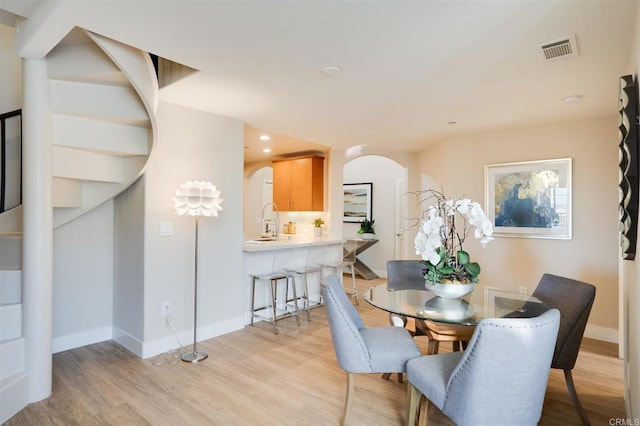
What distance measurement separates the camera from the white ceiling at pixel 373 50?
1816mm

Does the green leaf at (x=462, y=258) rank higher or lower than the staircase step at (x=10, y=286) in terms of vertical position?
higher

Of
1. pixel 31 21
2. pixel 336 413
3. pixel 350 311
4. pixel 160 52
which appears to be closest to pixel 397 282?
pixel 350 311

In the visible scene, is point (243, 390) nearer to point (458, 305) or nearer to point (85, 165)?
point (458, 305)

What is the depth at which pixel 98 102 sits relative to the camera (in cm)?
271

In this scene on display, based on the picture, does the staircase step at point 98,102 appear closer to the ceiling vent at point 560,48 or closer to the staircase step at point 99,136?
the staircase step at point 99,136

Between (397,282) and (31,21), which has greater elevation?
(31,21)

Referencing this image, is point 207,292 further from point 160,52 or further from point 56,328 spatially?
point 160,52

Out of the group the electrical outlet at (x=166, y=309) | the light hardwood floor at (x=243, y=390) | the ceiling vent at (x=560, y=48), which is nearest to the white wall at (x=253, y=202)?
the electrical outlet at (x=166, y=309)

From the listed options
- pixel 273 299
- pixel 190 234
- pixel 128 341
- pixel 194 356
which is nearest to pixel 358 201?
pixel 273 299

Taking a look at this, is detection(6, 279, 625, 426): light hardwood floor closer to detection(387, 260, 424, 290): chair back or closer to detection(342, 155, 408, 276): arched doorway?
detection(387, 260, 424, 290): chair back

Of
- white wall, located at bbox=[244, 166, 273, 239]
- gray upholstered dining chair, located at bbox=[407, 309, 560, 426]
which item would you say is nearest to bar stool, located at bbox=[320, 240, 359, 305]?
white wall, located at bbox=[244, 166, 273, 239]

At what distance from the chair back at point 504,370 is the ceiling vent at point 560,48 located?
168 centimetres

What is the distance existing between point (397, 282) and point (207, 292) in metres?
1.99

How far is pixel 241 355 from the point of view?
128 inches
